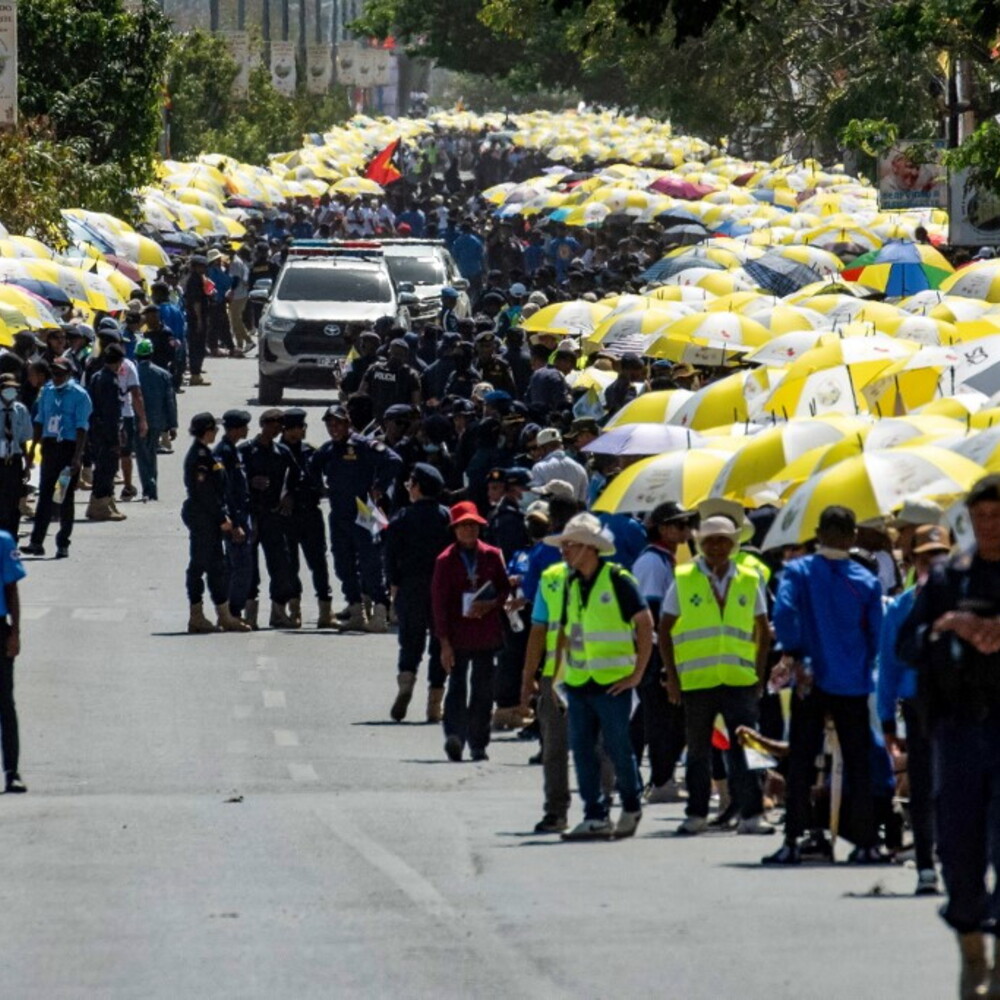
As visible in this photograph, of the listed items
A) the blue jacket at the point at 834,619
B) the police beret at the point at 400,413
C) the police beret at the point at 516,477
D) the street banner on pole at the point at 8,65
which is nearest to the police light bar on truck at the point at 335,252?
the street banner on pole at the point at 8,65

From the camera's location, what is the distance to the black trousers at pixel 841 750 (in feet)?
38.7

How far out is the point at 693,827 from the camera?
43.4 feet

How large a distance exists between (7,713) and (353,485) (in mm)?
7176

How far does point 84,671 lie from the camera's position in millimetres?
19391

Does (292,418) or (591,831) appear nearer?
(591,831)

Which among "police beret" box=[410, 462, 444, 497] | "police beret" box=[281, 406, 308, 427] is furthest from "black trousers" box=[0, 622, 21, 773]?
"police beret" box=[281, 406, 308, 427]

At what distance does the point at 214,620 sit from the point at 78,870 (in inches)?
424

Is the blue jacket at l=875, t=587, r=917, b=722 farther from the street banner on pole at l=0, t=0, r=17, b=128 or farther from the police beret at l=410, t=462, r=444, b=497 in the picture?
the street banner on pole at l=0, t=0, r=17, b=128

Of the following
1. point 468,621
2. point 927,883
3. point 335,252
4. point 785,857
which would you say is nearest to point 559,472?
point 468,621

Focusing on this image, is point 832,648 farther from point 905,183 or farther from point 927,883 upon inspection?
point 905,183

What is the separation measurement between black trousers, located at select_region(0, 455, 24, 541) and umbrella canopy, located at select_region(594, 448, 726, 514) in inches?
351

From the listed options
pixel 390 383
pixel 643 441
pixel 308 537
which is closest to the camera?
pixel 643 441

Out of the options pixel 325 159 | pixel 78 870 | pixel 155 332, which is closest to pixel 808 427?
pixel 78 870

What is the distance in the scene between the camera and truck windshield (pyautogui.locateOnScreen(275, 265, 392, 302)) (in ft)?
130
